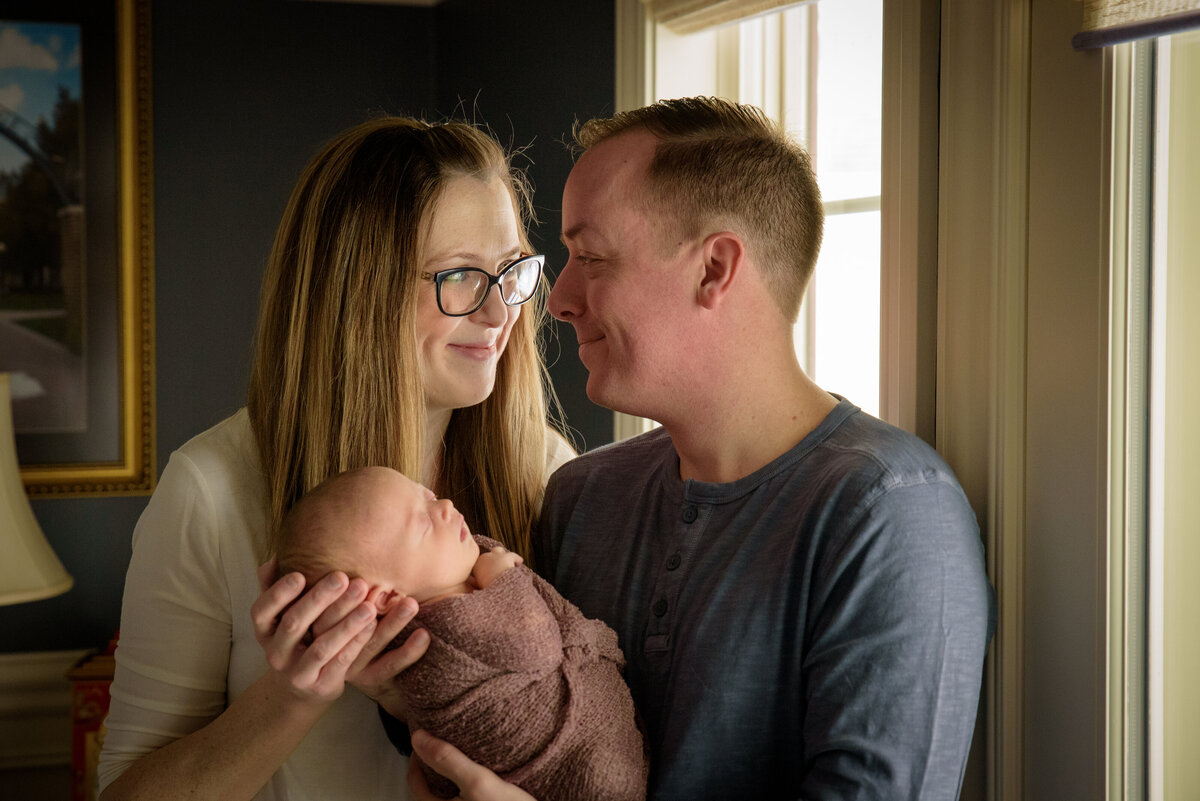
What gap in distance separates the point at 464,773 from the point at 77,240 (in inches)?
114

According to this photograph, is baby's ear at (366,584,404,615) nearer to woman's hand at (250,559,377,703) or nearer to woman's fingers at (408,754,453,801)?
woman's hand at (250,559,377,703)

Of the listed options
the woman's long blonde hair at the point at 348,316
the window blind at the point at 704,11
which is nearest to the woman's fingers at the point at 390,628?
the woman's long blonde hair at the point at 348,316

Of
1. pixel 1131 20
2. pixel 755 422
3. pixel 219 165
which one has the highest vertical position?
pixel 219 165

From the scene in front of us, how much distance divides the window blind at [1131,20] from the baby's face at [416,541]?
3.31ft

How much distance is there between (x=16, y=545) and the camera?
2.88m

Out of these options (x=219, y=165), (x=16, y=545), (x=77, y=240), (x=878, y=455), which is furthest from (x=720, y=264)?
(x=77, y=240)

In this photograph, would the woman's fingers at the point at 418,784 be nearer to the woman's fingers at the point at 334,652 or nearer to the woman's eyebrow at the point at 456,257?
the woman's fingers at the point at 334,652

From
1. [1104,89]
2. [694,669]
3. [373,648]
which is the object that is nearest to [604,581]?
[694,669]

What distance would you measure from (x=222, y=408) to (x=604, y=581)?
2527mm

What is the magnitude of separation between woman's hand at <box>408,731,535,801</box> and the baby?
0.02 meters

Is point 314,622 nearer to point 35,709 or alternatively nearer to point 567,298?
point 567,298

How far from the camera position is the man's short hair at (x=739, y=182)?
1392mm

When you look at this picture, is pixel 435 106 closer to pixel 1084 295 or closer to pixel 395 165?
pixel 395 165

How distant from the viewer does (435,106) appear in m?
3.77
